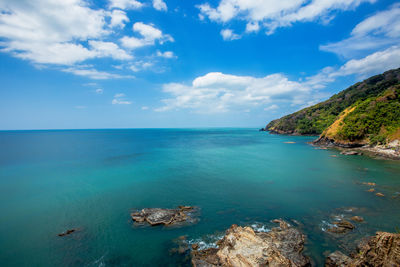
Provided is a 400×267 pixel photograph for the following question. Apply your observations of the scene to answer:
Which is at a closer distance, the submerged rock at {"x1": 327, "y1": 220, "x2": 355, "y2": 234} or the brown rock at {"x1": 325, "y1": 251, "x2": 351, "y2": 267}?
the brown rock at {"x1": 325, "y1": 251, "x2": 351, "y2": 267}

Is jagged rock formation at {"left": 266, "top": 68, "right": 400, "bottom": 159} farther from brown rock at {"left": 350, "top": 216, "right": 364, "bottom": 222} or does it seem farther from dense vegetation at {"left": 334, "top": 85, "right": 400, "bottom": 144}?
brown rock at {"left": 350, "top": 216, "right": 364, "bottom": 222}

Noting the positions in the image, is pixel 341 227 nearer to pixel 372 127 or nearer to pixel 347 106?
pixel 372 127

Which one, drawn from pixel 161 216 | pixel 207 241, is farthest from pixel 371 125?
pixel 161 216

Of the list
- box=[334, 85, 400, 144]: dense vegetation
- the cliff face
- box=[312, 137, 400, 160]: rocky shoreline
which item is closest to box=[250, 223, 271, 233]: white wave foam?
box=[312, 137, 400, 160]: rocky shoreline

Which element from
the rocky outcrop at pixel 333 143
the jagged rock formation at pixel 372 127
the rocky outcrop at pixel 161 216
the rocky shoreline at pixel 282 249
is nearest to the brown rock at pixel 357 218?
the rocky shoreline at pixel 282 249

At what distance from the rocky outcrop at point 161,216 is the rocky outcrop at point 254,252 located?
16.6 feet

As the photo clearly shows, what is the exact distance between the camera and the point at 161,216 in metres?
18.5

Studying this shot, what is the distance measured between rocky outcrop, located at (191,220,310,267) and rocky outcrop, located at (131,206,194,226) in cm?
506

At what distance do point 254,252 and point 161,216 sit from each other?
1009 centimetres

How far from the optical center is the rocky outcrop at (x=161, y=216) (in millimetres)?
17881

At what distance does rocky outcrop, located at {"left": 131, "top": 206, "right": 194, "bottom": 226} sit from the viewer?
704 inches

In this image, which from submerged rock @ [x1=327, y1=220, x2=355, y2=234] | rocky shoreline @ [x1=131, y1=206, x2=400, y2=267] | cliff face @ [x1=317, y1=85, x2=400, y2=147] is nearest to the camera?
rocky shoreline @ [x1=131, y1=206, x2=400, y2=267]

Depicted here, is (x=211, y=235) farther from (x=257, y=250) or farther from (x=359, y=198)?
(x=359, y=198)

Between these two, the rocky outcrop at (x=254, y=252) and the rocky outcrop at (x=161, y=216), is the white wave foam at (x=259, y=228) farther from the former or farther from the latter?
the rocky outcrop at (x=161, y=216)
